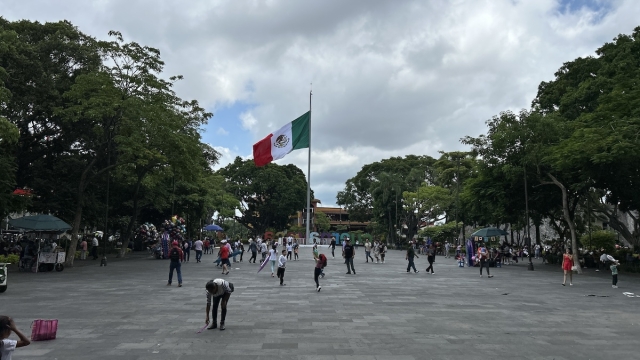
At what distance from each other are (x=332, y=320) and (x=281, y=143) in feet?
101

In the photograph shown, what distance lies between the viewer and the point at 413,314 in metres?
12.1

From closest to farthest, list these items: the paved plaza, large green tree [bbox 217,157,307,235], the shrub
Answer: the paved plaza → the shrub → large green tree [bbox 217,157,307,235]

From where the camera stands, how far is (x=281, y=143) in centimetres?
4116

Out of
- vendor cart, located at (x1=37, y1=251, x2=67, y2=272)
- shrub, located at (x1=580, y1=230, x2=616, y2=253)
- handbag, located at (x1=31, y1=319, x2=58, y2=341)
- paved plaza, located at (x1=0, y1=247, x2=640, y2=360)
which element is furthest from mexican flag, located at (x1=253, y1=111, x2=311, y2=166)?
handbag, located at (x1=31, y1=319, x2=58, y2=341)

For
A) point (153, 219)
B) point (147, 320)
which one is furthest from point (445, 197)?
point (147, 320)

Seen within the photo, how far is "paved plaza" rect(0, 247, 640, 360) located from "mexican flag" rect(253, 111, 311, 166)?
2175 cm

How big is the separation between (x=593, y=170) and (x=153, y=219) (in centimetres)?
3671

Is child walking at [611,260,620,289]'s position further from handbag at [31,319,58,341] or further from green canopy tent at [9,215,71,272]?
green canopy tent at [9,215,71,272]

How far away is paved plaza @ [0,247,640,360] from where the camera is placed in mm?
8234

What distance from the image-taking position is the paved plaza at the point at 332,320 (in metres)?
8.23

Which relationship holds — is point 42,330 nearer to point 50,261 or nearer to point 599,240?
point 50,261

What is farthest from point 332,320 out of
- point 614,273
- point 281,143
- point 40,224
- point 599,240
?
point 599,240

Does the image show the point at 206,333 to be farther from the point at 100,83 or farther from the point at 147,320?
the point at 100,83

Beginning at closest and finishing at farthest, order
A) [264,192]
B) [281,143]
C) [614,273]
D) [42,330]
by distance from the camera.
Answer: [42,330], [614,273], [281,143], [264,192]
